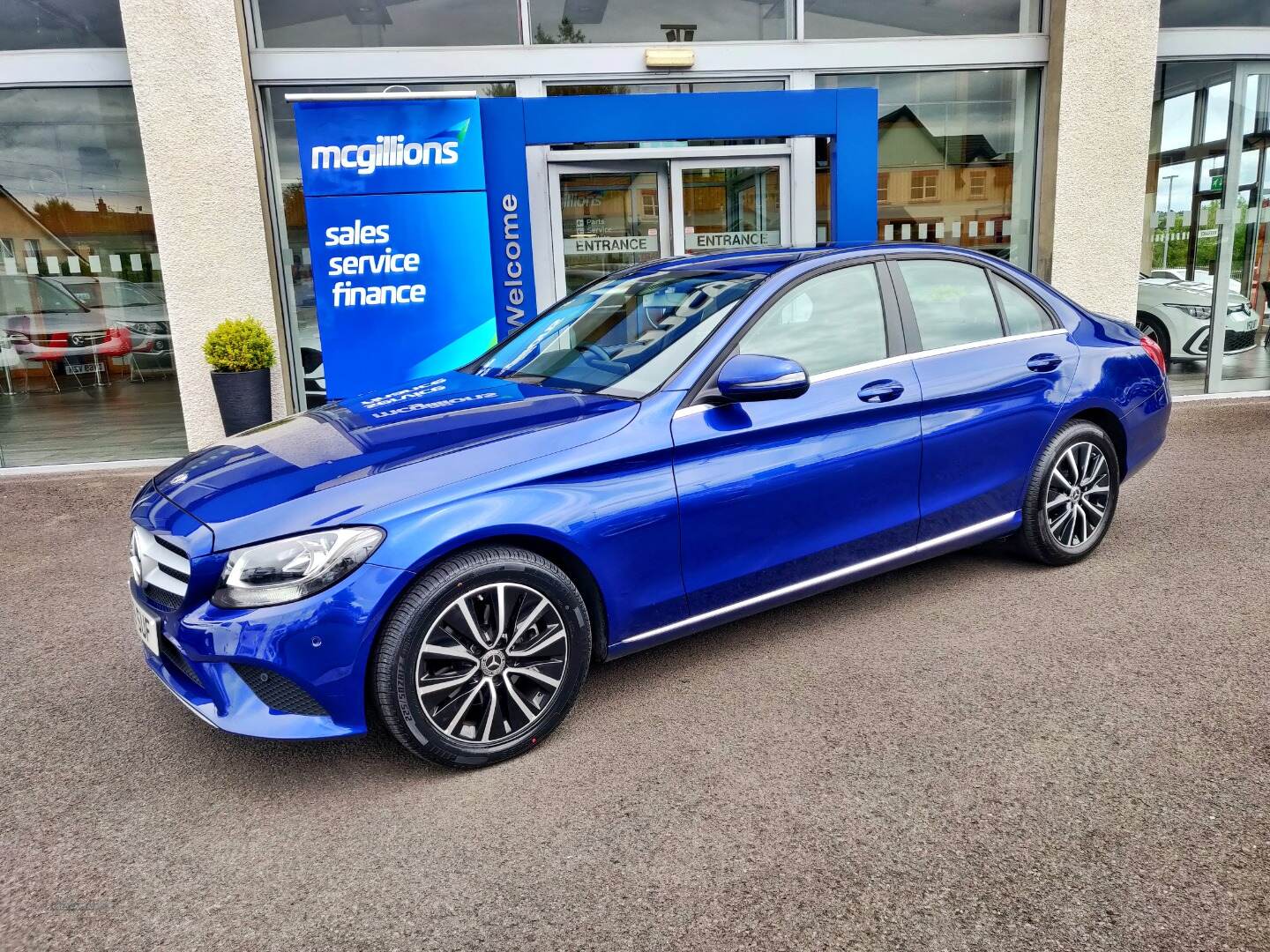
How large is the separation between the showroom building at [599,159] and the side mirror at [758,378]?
546cm

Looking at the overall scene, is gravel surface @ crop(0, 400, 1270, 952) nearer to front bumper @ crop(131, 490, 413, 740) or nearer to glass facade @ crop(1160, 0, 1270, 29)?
front bumper @ crop(131, 490, 413, 740)

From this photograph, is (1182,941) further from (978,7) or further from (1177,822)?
(978,7)


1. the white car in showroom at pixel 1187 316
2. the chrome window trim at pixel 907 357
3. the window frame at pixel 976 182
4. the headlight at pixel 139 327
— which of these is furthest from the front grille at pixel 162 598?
the white car in showroom at pixel 1187 316

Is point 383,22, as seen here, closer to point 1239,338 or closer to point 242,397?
point 242,397

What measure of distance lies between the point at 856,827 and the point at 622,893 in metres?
0.67

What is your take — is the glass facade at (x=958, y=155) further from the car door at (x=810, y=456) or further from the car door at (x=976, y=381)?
the car door at (x=810, y=456)

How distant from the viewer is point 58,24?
783 cm

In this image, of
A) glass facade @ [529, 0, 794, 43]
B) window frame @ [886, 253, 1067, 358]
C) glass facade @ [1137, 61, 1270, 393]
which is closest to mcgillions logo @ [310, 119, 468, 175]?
glass facade @ [529, 0, 794, 43]

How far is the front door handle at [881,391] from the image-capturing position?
3.64 meters

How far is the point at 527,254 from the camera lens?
8250 mm

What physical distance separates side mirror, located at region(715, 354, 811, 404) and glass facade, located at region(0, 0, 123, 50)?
7317 mm

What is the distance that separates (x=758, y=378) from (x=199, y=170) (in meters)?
6.48

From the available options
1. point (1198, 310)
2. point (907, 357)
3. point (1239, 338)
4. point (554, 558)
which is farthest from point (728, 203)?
point (554, 558)

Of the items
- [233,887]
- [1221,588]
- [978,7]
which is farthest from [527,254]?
[233,887]
